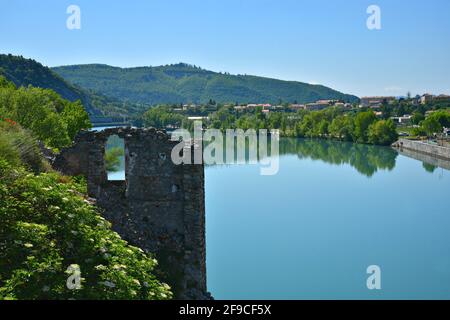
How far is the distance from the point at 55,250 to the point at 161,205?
3350 mm

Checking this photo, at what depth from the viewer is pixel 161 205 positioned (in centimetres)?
928

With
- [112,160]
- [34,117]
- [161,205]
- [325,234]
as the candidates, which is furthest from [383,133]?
[161,205]

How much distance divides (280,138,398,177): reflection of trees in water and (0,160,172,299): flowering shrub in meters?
46.6

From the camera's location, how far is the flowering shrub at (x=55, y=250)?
5562mm

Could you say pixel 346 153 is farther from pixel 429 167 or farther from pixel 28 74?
pixel 28 74

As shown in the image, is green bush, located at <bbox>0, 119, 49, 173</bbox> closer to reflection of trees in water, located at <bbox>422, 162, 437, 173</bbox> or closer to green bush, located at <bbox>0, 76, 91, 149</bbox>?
green bush, located at <bbox>0, 76, 91, 149</bbox>

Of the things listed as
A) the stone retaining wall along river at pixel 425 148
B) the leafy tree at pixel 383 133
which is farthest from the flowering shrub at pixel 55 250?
the leafy tree at pixel 383 133

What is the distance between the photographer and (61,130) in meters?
23.5

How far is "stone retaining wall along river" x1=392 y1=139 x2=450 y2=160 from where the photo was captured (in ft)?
201

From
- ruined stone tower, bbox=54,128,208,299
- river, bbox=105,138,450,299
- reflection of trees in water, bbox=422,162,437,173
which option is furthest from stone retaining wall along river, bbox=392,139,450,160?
ruined stone tower, bbox=54,128,208,299

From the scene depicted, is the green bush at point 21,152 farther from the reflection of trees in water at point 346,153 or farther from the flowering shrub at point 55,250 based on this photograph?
the reflection of trees in water at point 346,153

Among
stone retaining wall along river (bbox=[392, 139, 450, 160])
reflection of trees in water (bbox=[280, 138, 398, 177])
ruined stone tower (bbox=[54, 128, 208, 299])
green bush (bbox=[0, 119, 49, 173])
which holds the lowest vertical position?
reflection of trees in water (bbox=[280, 138, 398, 177])

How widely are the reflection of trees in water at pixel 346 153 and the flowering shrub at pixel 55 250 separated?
153 feet

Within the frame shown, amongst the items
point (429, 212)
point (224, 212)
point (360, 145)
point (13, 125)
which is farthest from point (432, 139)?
point (13, 125)
